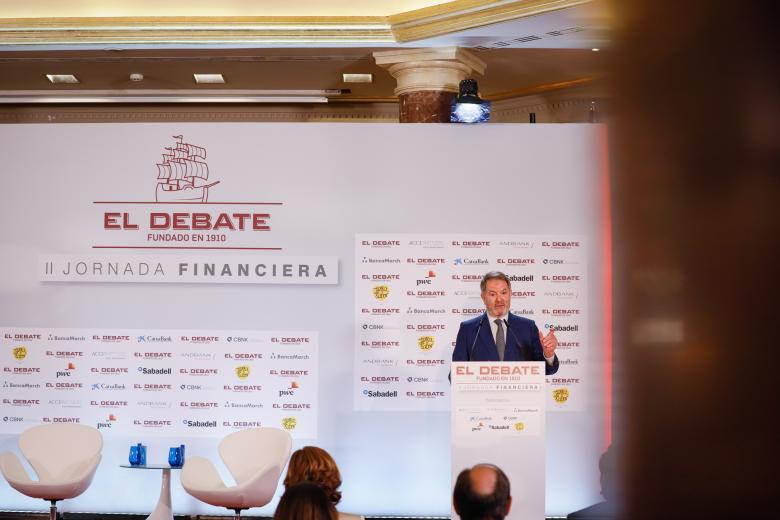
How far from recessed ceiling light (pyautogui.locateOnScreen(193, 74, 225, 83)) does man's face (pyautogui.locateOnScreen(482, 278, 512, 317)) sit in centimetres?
409

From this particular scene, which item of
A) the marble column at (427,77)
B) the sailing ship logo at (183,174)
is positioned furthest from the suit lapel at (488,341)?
the sailing ship logo at (183,174)

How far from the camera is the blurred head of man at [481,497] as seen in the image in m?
2.48

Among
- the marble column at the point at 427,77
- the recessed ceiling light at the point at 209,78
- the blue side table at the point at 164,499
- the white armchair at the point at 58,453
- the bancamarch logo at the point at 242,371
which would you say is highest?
the recessed ceiling light at the point at 209,78

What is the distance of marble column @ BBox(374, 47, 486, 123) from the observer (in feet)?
21.3

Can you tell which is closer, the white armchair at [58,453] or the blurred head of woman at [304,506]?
the blurred head of woman at [304,506]

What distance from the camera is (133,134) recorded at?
6086mm

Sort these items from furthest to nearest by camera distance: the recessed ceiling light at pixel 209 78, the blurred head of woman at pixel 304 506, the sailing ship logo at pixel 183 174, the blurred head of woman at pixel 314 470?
the recessed ceiling light at pixel 209 78 → the sailing ship logo at pixel 183 174 → the blurred head of woman at pixel 314 470 → the blurred head of woman at pixel 304 506

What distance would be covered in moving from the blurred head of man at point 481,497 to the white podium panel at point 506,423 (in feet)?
6.98

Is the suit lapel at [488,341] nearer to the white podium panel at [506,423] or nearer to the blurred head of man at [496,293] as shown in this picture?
the blurred head of man at [496,293]

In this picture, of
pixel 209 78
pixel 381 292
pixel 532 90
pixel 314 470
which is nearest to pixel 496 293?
pixel 381 292

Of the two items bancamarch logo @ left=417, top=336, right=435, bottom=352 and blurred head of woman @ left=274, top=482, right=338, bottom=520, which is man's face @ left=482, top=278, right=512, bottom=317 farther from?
blurred head of woman @ left=274, top=482, right=338, bottom=520

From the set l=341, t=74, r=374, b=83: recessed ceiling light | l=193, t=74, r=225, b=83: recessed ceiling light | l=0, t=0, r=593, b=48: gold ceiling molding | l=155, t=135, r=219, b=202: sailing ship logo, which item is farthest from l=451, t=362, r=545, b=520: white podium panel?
l=193, t=74, r=225, b=83: recessed ceiling light

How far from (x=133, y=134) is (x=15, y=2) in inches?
51.6

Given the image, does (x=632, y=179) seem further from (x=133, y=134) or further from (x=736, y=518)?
(x=133, y=134)
